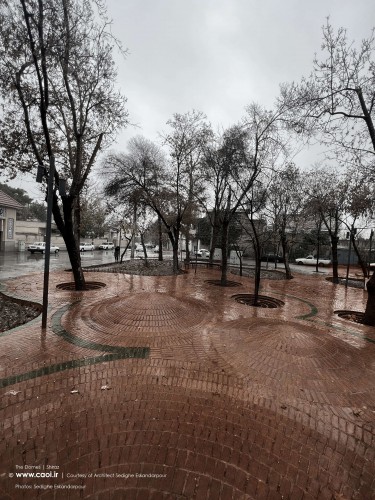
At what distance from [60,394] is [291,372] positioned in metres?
4.27

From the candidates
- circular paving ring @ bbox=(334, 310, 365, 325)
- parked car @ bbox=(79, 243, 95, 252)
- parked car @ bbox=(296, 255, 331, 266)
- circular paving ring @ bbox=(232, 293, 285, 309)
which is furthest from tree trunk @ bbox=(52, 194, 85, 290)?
parked car @ bbox=(79, 243, 95, 252)

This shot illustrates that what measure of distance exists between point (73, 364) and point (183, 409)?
2.46m

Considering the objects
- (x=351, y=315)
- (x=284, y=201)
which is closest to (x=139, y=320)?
(x=351, y=315)

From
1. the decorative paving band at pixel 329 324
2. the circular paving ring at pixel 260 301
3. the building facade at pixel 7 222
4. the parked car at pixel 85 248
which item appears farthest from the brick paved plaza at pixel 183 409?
the parked car at pixel 85 248

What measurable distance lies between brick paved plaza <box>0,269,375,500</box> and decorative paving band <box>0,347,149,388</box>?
1.2 inches

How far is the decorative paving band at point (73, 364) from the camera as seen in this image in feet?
13.8

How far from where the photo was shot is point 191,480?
101 inches

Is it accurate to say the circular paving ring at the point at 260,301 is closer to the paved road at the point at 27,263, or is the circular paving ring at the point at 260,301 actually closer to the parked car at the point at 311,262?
the paved road at the point at 27,263

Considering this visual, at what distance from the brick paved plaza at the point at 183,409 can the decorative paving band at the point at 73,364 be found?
31mm

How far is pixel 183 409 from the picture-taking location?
12.1 ft

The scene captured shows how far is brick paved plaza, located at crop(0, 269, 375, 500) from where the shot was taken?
2588 millimetres

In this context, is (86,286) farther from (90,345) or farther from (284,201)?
(284,201)

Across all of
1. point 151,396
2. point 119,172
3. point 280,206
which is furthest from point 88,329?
point 280,206

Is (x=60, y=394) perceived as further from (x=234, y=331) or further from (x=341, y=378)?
(x=341, y=378)
